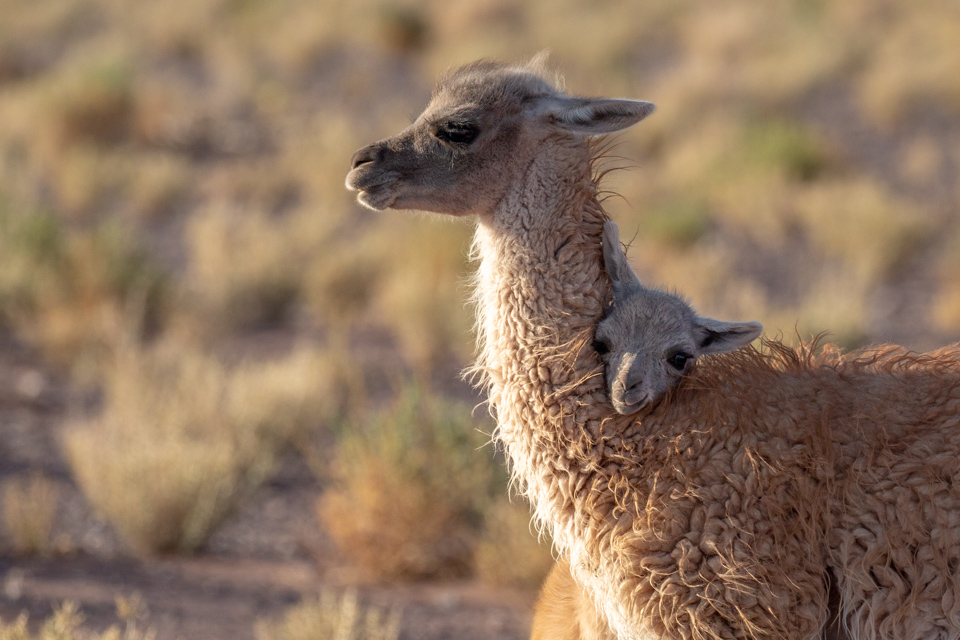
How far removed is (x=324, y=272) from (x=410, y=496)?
18.9 feet

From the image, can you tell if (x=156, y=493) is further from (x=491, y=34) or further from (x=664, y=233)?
(x=491, y=34)

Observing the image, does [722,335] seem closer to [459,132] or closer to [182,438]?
[459,132]

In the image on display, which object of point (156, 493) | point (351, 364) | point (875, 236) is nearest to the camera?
point (156, 493)

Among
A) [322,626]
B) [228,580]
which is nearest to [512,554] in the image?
[322,626]

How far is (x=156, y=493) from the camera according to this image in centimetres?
579

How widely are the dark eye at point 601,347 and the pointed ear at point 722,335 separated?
0.29 metres

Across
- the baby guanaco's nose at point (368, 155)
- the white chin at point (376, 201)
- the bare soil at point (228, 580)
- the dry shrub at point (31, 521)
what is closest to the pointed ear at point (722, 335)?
the white chin at point (376, 201)

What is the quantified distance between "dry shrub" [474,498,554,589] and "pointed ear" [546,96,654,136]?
9.56 ft

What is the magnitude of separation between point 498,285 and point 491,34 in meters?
24.4

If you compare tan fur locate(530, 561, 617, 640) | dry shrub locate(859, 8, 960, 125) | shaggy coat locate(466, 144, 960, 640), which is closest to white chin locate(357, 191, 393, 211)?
shaggy coat locate(466, 144, 960, 640)

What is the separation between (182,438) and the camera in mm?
6629

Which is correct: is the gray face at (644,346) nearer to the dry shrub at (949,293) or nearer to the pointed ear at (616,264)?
the pointed ear at (616,264)

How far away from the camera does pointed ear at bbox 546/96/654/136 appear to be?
10.6ft

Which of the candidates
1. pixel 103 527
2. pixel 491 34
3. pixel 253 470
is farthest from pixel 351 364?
pixel 491 34
